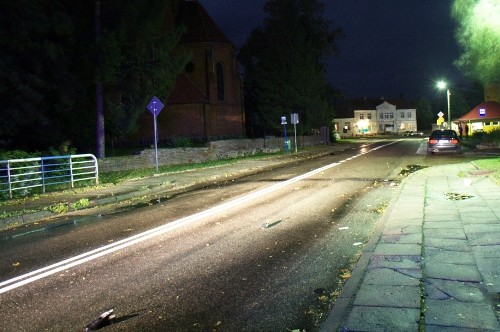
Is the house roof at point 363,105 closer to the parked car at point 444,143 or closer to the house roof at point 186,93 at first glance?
the house roof at point 186,93

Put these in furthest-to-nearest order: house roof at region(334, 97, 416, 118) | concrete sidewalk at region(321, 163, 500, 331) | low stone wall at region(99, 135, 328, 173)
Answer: house roof at region(334, 97, 416, 118), low stone wall at region(99, 135, 328, 173), concrete sidewalk at region(321, 163, 500, 331)

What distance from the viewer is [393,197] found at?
11.7 m

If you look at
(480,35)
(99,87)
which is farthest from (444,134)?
(99,87)

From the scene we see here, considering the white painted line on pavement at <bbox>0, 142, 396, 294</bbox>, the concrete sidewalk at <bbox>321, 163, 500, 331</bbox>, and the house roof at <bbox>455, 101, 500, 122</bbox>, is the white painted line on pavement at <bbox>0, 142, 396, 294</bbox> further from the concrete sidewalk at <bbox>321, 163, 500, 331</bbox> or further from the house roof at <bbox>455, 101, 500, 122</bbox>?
the house roof at <bbox>455, 101, 500, 122</bbox>

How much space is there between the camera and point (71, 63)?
23.6 m

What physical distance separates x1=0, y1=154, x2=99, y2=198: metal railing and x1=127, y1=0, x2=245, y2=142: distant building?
808 inches

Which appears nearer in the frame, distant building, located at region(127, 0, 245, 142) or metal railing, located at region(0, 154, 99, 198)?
metal railing, located at region(0, 154, 99, 198)

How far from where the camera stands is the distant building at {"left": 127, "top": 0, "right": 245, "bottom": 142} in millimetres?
38656

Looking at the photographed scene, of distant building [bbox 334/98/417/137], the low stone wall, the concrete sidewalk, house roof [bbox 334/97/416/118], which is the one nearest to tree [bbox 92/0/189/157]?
the low stone wall

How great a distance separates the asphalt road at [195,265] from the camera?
4.67 m

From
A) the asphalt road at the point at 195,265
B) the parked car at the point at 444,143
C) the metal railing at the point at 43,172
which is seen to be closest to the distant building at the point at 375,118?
the parked car at the point at 444,143

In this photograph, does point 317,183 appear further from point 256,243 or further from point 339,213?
point 256,243

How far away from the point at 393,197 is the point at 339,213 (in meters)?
2.37

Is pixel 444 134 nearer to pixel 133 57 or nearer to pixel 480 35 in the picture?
pixel 480 35
